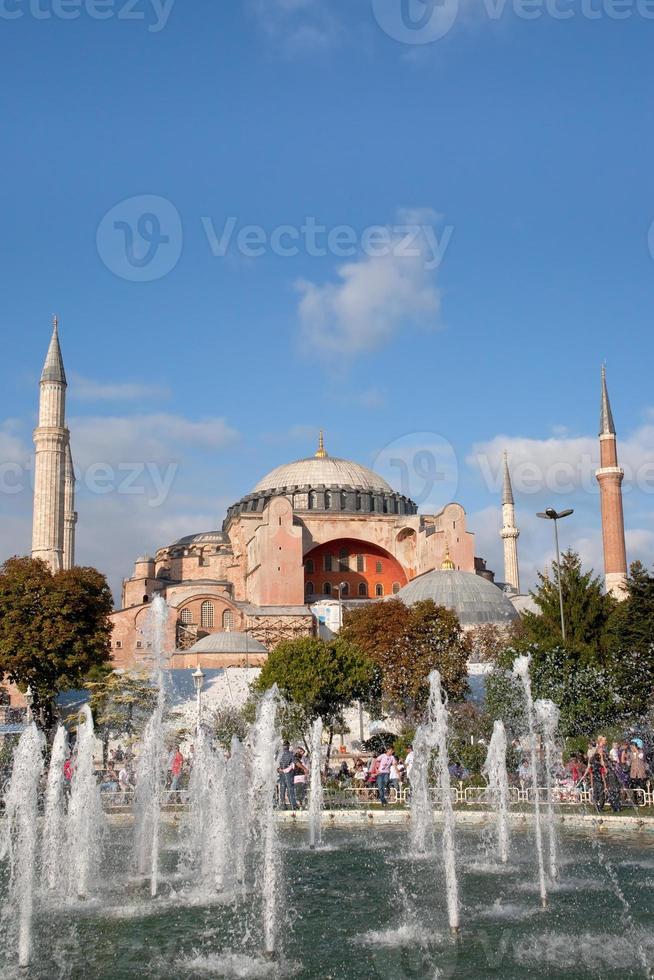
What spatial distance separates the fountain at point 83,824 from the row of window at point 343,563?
1582 inches

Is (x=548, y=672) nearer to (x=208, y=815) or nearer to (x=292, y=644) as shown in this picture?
(x=292, y=644)

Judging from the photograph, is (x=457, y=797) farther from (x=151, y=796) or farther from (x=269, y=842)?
(x=269, y=842)

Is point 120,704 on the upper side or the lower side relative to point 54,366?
lower

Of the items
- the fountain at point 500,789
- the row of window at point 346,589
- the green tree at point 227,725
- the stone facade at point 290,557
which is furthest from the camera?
the row of window at point 346,589

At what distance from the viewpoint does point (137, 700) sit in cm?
2808

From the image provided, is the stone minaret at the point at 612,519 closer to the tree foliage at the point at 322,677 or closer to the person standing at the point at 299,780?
the tree foliage at the point at 322,677

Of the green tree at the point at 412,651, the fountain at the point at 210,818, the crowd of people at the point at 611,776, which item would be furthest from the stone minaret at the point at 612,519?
the fountain at the point at 210,818

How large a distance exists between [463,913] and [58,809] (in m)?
4.70

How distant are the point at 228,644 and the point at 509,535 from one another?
2635 cm

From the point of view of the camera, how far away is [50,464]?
40438 millimetres

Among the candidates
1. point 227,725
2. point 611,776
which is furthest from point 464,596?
point 611,776

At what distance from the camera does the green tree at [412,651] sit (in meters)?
28.2

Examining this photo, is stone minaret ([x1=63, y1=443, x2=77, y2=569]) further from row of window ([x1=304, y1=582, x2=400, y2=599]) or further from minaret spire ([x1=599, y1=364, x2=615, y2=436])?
minaret spire ([x1=599, y1=364, x2=615, y2=436])

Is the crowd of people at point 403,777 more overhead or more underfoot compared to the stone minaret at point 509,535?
more underfoot
